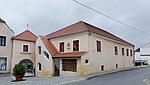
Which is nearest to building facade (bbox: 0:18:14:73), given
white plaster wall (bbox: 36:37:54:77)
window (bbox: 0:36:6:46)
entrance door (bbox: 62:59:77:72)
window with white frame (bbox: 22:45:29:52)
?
window (bbox: 0:36:6:46)

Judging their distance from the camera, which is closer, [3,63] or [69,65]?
[69,65]

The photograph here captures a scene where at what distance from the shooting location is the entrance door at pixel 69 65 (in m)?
23.3

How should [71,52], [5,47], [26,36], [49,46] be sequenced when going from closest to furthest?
[71,52] → [5,47] → [49,46] → [26,36]

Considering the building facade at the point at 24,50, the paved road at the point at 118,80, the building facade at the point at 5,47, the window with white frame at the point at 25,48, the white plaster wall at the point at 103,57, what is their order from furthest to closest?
the window with white frame at the point at 25,48
the building facade at the point at 24,50
the building facade at the point at 5,47
the white plaster wall at the point at 103,57
the paved road at the point at 118,80

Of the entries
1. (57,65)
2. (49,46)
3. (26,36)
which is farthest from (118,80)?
(26,36)

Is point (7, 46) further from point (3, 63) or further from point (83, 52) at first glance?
point (83, 52)

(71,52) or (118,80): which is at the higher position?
(71,52)

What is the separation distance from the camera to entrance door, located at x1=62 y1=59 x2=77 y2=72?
76.6 feet

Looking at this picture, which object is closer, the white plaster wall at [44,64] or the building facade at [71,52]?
the building facade at [71,52]

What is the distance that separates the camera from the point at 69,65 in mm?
24078

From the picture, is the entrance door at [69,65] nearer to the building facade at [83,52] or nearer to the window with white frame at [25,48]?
the building facade at [83,52]

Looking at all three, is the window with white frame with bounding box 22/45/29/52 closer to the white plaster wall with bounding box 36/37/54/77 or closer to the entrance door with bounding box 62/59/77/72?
the white plaster wall with bounding box 36/37/54/77

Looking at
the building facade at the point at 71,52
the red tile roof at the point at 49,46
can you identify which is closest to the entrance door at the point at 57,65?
the building facade at the point at 71,52

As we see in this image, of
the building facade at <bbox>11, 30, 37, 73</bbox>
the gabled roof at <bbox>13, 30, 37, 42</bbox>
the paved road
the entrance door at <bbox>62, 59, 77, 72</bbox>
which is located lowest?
the paved road
